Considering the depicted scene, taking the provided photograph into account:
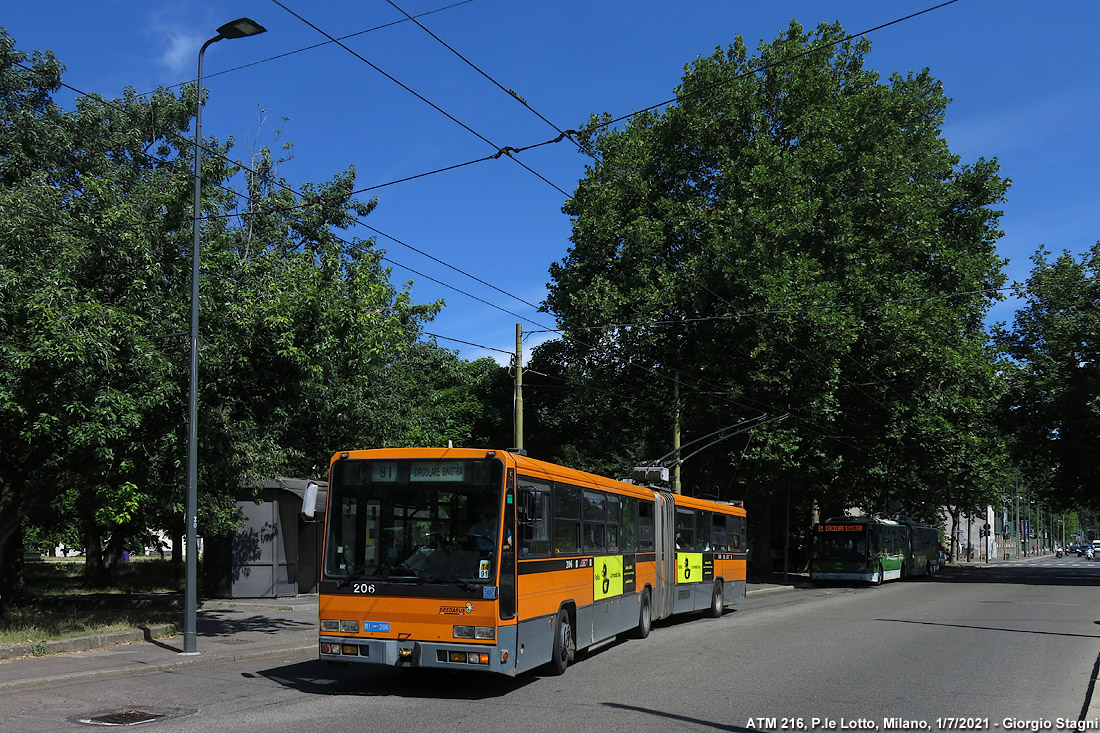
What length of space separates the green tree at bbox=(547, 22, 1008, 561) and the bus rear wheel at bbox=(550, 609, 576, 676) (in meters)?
19.3

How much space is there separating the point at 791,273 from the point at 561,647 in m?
21.8

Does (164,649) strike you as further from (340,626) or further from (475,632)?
(475,632)

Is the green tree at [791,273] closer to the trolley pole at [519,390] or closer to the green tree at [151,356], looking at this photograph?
the trolley pole at [519,390]

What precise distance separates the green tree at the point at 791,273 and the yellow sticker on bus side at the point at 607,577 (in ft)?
54.5

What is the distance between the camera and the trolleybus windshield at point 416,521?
404 inches

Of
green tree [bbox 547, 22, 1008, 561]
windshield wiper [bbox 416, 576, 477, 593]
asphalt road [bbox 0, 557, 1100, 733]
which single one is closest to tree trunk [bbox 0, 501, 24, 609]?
asphalt road [bbox 0, 557, 1100, 733]

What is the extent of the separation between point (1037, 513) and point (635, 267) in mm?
157547

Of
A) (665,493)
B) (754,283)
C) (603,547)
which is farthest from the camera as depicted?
(754,283)

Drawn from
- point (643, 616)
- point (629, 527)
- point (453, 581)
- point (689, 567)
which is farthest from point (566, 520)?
point (689, 567)

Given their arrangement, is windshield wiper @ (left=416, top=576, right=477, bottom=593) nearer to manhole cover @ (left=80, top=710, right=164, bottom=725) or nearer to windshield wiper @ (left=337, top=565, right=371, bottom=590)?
windshield wiper @ (left=337, top=565, right=371, bottom=590)

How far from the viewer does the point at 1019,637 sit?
16391 millimetres

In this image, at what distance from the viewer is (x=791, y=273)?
31109 millimetres

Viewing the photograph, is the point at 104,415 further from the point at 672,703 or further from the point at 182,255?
the point at 672,703

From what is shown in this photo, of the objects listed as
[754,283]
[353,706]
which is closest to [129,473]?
[353,706]
